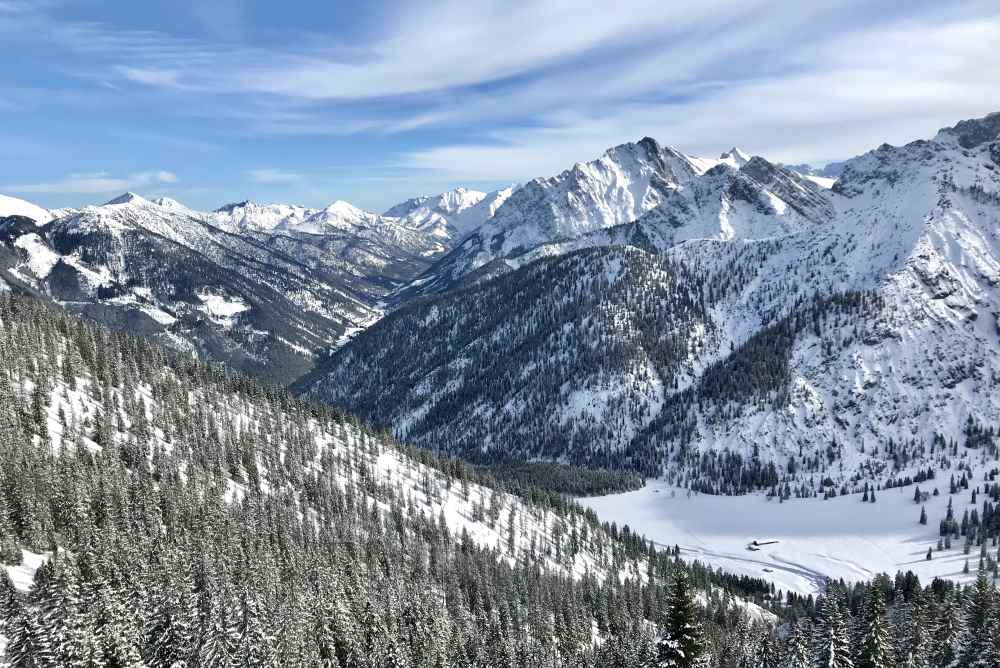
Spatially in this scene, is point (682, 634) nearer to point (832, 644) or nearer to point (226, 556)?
point (832, 644)

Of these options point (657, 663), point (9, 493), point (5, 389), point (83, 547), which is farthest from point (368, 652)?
point (5, 389)

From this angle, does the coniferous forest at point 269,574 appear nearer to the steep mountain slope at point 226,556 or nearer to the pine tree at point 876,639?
the pine tree at point 876,639

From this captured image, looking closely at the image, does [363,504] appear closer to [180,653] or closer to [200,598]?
[200,598]

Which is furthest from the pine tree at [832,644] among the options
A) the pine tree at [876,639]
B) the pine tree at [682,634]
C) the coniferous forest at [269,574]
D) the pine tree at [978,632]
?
the pine tree at [682,634]

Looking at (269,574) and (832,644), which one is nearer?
(832,644)

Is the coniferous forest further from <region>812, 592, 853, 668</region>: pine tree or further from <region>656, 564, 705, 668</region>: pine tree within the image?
<region>812, 592, 853, 668</region>: pine tree

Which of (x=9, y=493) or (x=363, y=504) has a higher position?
(x=9, y=493)

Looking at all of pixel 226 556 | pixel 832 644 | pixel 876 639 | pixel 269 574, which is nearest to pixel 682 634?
pixel 832 644

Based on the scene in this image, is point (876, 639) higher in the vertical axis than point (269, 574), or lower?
higher

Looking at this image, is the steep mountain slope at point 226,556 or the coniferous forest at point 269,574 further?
the steep mountain slope at point 226,556

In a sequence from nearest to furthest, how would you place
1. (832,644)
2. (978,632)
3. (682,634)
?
(682,634) → (832,644) → (978,632)

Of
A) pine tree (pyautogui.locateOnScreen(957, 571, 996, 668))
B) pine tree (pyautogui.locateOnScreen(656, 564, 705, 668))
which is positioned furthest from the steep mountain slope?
pine tree (pyautogui.locateOnScreen(957, 571, 996, 668))
